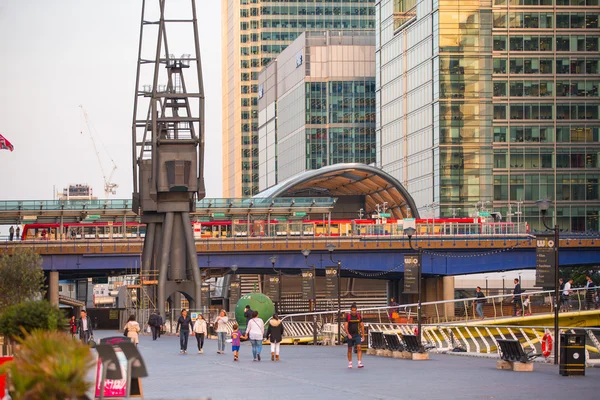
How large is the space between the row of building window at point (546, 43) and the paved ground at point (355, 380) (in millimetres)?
98694

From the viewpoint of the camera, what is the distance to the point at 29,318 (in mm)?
19375

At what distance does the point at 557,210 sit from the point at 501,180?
723 cm

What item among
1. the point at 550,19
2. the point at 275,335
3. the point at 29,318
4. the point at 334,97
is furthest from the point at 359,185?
the point at 29,318

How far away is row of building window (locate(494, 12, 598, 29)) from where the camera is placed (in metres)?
135

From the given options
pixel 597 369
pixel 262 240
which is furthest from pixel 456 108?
pixel 597 369

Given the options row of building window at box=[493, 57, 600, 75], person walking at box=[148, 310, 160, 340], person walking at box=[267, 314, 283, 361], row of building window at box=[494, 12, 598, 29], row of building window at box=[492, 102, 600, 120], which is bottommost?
person walking at box=[148, 310, 160, 340]

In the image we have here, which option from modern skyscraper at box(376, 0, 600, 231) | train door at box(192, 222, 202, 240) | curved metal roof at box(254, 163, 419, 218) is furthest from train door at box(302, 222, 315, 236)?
modern skyscraper at box(376, 0, 600, 231)

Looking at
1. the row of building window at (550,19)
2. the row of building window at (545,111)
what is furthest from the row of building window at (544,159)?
the row of building window at (550,19)

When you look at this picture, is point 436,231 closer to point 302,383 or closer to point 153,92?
point 153,92

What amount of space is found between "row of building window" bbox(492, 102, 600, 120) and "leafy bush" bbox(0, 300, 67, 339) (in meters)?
119

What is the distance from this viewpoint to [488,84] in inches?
5276

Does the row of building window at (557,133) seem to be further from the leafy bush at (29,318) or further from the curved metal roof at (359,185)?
the leafy bush at (29,318)

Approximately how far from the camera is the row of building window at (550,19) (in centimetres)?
13475

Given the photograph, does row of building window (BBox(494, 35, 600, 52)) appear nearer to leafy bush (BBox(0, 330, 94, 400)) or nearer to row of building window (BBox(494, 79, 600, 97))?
row of building window (BBox(494, 79, 600, 97))
